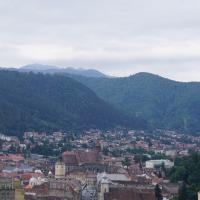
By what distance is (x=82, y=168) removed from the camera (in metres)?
109

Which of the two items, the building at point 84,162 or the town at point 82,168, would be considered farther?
the building at point 84,162

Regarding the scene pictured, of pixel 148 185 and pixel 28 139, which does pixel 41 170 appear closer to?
pixel 148 185

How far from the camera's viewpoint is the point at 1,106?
7618 inches

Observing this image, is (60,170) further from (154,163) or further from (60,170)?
(154,163)

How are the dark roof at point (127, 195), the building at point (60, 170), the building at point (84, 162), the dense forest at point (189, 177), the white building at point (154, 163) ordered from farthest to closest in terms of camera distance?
the white building at point (154, 163), the building at point (84, 162), the building at point (60, 170), the dense forest at point (189, 177), the dark roof at point (127, 195)

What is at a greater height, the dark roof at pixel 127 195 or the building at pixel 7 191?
the building at pixel 7 191

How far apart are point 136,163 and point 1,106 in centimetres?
7733

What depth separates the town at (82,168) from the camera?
2768 inches

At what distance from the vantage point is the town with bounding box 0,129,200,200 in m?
70.3

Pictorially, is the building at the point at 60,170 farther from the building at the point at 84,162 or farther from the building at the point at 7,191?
the building at the point at 7,191

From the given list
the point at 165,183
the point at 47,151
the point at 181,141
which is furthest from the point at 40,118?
the point at 165,183

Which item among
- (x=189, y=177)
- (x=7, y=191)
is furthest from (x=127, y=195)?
(x=189, y=177)

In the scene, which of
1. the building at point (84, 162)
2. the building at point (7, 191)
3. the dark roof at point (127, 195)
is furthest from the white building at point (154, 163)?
the building at point (7, 191)

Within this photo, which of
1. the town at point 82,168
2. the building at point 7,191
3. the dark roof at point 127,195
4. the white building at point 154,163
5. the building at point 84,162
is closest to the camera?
the building at point 7,191
